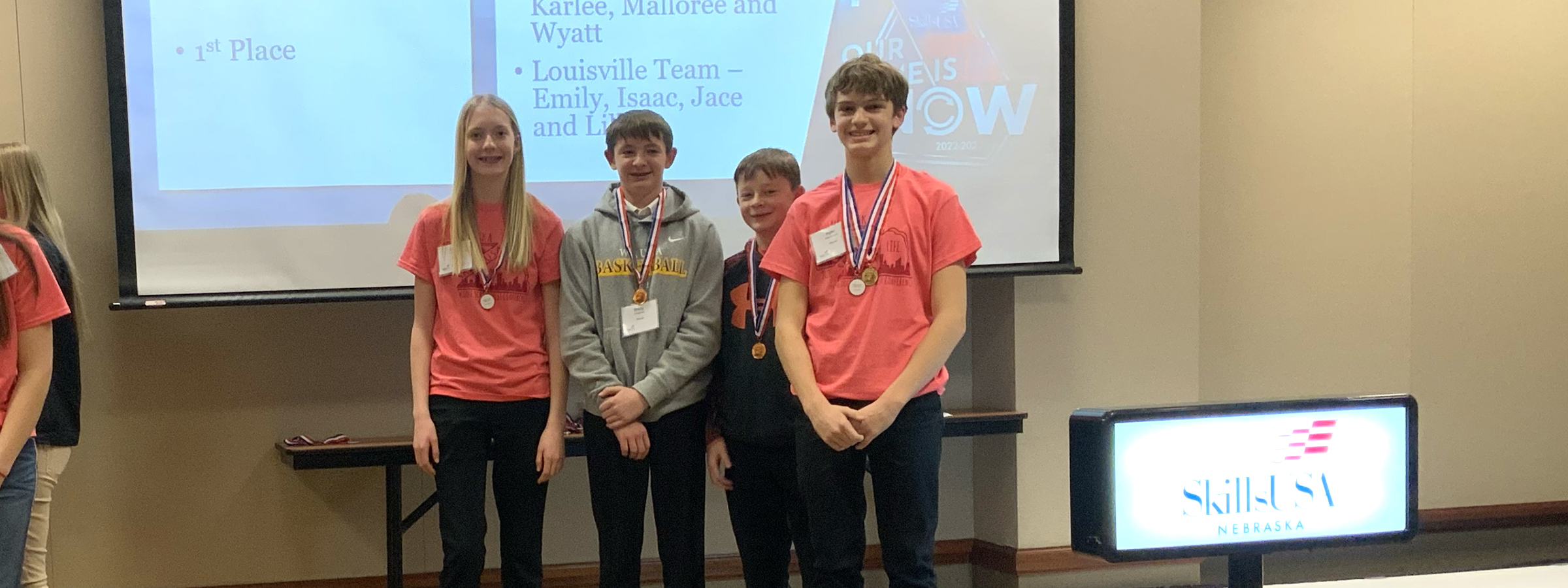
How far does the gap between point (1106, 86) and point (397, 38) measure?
2.06 m

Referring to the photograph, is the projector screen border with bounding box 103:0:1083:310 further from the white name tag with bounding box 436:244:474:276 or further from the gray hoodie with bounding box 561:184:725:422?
the gray hoodie with bounding box 561:184:725:422

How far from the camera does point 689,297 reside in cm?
268

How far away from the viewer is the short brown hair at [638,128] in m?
2.63

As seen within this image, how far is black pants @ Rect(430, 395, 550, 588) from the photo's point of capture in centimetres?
259

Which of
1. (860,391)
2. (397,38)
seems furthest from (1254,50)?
(397,38)

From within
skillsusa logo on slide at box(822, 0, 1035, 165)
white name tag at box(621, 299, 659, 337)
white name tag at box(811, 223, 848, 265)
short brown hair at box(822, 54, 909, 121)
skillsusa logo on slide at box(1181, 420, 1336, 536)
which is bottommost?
skillsusa logo on slide at box(1181, 420, 1336, 536)

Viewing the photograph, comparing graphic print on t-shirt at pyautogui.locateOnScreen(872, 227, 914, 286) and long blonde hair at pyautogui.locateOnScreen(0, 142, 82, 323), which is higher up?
long blonde hair at pyautogui.locateOnScreen(0, 142, 82, 323)

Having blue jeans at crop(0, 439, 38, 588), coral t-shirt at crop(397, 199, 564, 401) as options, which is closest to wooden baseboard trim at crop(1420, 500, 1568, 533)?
coral t-shirt at crop(397, 199, 564, 401)

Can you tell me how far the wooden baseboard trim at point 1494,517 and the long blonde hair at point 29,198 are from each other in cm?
421

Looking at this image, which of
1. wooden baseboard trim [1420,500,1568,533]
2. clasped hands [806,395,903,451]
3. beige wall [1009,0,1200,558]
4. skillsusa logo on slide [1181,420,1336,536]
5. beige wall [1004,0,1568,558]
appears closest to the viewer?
skillsusa logo on slide [1181,420,1336,536]

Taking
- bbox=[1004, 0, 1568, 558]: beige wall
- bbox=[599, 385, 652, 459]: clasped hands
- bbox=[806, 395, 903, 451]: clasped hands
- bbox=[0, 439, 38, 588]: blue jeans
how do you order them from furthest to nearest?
bbox=[1004, 0, 1568, 558]: beige wall < bbox=[599, 385, 652, 459]: clasped hands < bbox=[806, 395, 903, 451]: clasped hands < bbox=[0, 439, 38, 588]: blue jeans

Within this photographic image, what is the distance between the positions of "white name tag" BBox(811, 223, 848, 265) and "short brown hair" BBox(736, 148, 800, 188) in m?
0.42

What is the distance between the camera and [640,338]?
8.57 ft

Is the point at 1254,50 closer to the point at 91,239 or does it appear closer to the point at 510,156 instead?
the point at 510,156
